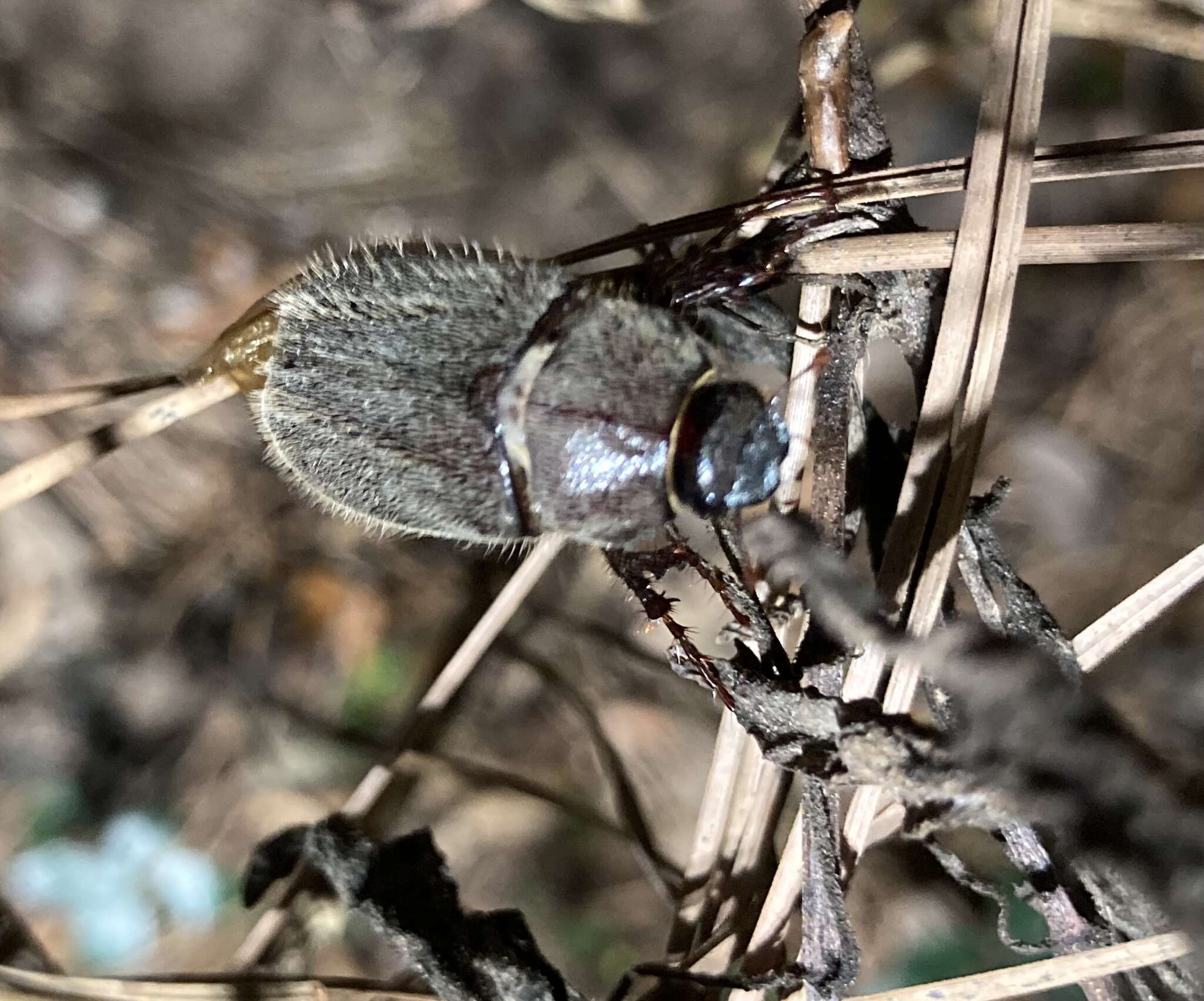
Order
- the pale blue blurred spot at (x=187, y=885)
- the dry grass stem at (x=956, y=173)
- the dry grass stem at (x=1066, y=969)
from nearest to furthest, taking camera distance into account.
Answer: the dry grass stem at (x=1066, y=969), the dry grass stem at (x=956, y=173), the pale blue blurred spot at (x=187, y=885)

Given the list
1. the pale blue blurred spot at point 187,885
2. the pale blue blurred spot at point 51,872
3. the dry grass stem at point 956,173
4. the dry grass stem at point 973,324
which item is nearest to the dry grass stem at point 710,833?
the dry grass stem at point 973,324

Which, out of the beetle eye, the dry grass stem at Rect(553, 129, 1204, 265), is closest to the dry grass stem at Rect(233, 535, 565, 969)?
the beetle eye

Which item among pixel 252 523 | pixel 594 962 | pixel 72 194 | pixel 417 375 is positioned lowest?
pixel 594 962

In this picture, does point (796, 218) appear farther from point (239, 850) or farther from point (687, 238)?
point (239, 850)

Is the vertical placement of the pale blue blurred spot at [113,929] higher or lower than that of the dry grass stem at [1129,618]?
lower

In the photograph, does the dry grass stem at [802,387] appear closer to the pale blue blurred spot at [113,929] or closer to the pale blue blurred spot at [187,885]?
the pale blue blurred spot at [187,885]

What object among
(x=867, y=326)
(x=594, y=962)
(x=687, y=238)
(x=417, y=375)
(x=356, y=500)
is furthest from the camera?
(x=594, y=962)

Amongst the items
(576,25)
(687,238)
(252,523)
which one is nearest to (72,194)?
(252,523)

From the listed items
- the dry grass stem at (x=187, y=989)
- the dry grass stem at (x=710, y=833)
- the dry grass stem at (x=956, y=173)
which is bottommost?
the dry grass stem at (x=187, y=989)
